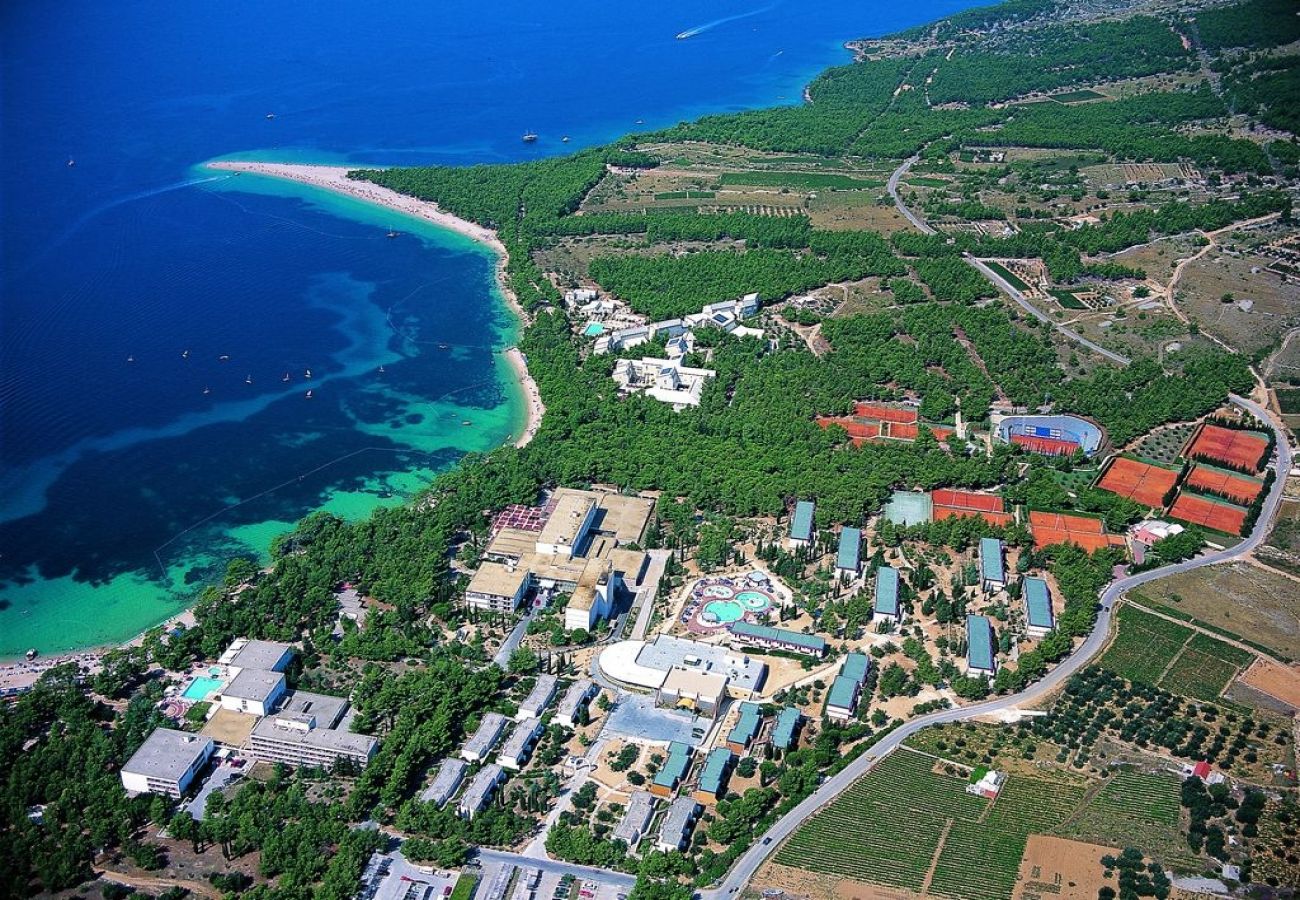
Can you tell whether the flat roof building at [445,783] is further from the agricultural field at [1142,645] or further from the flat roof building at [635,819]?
the agricultural field at [1142,645]

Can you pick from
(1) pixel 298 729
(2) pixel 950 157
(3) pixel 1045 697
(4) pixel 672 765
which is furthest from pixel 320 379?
(2) pixel 950 157

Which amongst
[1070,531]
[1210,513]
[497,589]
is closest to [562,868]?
[497,589]

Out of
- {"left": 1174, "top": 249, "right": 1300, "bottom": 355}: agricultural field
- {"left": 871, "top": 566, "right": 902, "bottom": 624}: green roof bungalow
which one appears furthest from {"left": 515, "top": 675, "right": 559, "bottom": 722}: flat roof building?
{"left": 1174, "top": 249, "right": 1300, "bottom": 355}: agricultural field

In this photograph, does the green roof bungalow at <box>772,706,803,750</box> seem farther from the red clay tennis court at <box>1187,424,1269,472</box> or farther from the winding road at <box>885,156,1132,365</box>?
the winding road at <box>885,156,1132,365</box>

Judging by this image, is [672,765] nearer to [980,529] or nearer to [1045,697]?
[1045,697]

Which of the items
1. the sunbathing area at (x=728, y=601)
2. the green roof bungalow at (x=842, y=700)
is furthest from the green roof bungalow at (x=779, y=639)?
the green roof bungalow at (x=842, y=700)

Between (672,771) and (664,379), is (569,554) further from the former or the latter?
(664,379)
